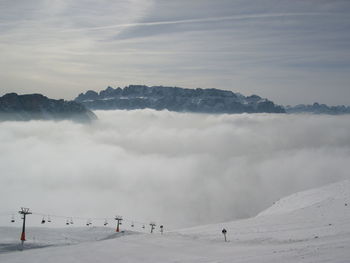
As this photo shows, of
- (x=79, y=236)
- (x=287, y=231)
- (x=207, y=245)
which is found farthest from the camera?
(x=79, y=236)

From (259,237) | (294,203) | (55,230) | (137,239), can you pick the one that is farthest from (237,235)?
(55,230)

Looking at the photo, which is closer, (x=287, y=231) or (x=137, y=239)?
(x=287, y=231)

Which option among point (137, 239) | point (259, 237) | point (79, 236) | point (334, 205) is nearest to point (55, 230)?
point (79, 236)

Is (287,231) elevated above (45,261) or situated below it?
above

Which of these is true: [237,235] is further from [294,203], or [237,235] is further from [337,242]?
[294,203]

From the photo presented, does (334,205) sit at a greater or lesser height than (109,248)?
greater

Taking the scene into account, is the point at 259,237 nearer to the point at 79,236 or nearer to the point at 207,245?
the point at 207,245

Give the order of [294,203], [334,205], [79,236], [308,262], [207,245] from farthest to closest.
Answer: [294,203] → [79,236] → [334,205] → [207,245] → [308,262]

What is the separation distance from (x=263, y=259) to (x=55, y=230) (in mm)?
51070

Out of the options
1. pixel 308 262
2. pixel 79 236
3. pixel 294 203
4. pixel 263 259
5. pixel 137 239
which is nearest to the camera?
pixel 308 262

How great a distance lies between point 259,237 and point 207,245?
18.0ft

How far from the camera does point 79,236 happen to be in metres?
60.5

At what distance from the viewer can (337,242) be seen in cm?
2484

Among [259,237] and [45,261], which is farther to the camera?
[259,237]
